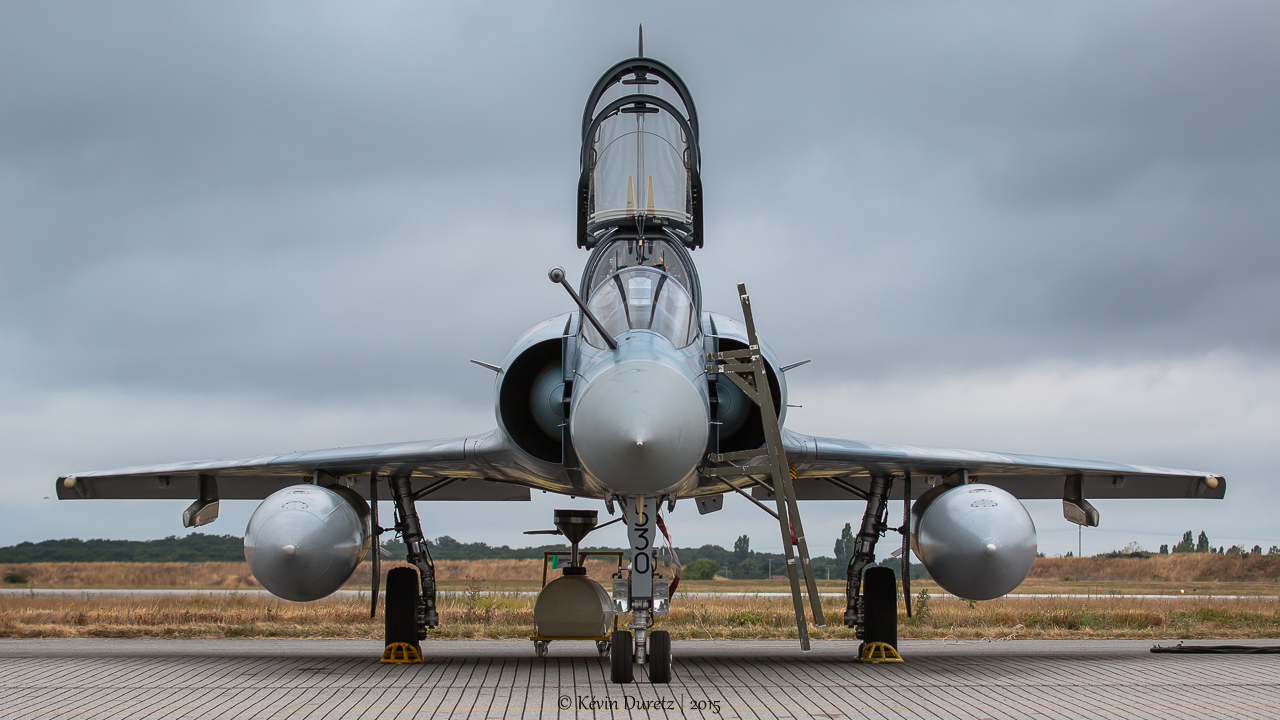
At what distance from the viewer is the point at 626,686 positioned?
818 cm

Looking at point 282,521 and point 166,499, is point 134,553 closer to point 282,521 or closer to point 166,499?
point 166,499

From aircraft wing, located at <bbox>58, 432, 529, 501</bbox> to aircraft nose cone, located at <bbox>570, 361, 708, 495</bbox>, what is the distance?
2.83 metres

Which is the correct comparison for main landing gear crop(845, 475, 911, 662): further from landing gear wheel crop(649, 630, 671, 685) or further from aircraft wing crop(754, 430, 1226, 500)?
landing gear wheel crop(649, 630, 671, 685)

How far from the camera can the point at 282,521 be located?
9.52m

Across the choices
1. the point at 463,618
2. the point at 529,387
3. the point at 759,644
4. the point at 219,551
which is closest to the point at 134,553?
the point at 219,551

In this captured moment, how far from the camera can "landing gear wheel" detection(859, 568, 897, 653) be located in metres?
11.2

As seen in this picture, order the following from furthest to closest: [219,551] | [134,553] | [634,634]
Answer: [219,551] → [134,553] → [634,634]

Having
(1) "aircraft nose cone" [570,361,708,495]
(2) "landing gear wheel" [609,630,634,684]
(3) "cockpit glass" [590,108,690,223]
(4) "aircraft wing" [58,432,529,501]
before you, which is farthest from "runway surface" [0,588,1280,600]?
(1) "aircraft nose cone" [570,361,708,495]

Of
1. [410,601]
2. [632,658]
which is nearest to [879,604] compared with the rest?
[632,658]

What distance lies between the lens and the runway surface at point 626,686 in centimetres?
706

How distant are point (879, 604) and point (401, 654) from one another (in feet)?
16.3

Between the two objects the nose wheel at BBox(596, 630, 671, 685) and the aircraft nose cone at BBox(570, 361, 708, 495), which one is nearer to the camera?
the aircraft nose cone at BBox(570, 361, 708, 495)

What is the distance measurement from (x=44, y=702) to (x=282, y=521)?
98.9 inches

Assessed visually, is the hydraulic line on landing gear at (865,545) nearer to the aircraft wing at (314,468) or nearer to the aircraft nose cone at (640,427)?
the aircraft wing at (314,468)
